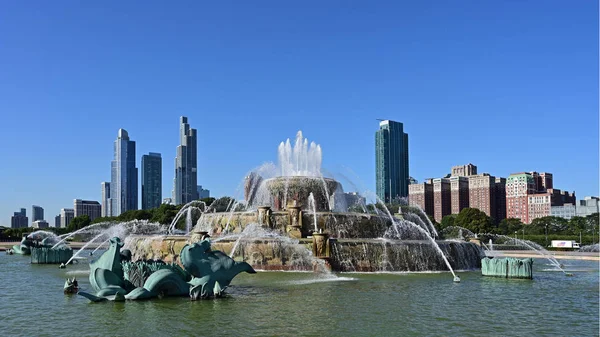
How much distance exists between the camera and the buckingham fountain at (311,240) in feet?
84.8

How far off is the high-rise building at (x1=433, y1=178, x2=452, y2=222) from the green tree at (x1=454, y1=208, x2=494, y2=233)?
76182mm

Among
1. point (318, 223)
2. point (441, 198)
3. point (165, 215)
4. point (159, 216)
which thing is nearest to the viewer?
point (318, 223)

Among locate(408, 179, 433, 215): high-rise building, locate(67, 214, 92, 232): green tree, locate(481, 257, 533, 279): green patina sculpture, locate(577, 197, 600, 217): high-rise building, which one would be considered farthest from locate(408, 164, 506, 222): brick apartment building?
locate(481, 257, 533, 279): green patina sculpture

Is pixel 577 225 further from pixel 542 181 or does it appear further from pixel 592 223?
pixel 542 181

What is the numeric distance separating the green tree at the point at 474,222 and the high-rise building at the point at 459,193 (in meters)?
74.6

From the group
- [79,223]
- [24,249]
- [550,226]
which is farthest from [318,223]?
[550,226]

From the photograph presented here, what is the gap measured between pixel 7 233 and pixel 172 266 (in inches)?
3602

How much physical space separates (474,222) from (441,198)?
83138 millimetres

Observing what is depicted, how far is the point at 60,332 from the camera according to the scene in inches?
472

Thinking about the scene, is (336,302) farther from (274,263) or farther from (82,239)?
(82,239)

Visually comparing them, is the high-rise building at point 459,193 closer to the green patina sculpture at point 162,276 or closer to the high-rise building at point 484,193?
the high-rise building at point 484,193

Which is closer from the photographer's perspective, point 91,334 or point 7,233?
point 91,334

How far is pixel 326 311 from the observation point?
14586 mm

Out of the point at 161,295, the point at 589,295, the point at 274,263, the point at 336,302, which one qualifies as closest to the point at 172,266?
the point at 161,295
